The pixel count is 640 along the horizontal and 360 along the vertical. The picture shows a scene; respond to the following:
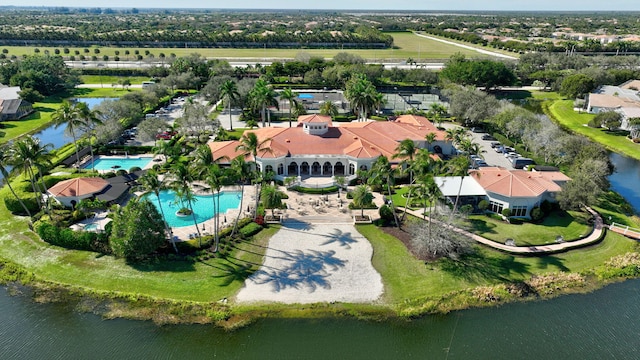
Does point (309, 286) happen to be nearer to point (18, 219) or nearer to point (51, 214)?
point (51, 214)

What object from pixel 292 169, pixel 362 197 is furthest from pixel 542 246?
pixel 292 169

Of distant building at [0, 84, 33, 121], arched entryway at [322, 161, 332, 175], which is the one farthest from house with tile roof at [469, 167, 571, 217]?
distant building at [0, 84, 33, 121]

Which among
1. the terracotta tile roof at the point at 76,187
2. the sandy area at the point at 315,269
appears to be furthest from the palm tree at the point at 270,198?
the terracotta tile roof at the point at 76,187

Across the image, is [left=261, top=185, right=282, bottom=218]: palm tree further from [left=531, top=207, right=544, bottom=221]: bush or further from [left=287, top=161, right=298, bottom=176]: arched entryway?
[left=531, top=207, right=544, bottom=221]: bush

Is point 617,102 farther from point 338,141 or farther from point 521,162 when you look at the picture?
point 338,141

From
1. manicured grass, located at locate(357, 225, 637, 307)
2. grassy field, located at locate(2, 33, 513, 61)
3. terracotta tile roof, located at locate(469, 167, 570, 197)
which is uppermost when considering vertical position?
grassy field, located at locate(2, 33, 513, 61)

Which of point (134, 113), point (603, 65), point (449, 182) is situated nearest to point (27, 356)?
point (449, 182)

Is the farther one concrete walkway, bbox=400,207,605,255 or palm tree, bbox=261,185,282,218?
palm tree, bbox=261,185,282,218
